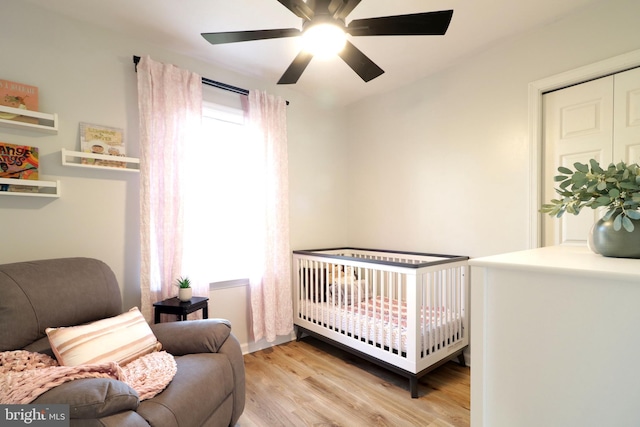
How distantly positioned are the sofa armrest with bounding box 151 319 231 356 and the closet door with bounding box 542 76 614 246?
2.36 m

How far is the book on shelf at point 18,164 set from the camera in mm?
1663

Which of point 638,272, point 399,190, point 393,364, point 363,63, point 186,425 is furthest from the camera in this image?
point 399,190

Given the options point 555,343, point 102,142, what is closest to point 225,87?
point 102,142

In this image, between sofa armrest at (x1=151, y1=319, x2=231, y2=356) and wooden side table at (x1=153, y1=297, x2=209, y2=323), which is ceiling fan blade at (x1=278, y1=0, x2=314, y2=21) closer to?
sofa armrest at (x1=151, y1=319, x2=231, y2=356)

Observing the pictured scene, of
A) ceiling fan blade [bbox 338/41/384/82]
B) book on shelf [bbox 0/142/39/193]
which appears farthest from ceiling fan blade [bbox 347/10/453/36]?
book on shelf [bbox 0/142/39/193]

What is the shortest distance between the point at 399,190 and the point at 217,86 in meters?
2.00

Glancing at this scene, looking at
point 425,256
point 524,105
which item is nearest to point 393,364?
point 425,256

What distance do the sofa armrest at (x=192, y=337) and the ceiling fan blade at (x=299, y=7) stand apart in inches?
67.1

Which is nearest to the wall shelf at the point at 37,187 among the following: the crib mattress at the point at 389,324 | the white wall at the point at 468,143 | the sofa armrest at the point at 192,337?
the sofa armrest at the point at 192,337

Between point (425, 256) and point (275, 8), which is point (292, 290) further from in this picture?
point (275, 8)

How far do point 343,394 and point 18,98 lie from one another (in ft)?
9.26

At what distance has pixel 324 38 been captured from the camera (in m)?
1.37

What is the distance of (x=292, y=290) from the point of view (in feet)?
9.90

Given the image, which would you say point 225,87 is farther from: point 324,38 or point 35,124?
point 324,38
